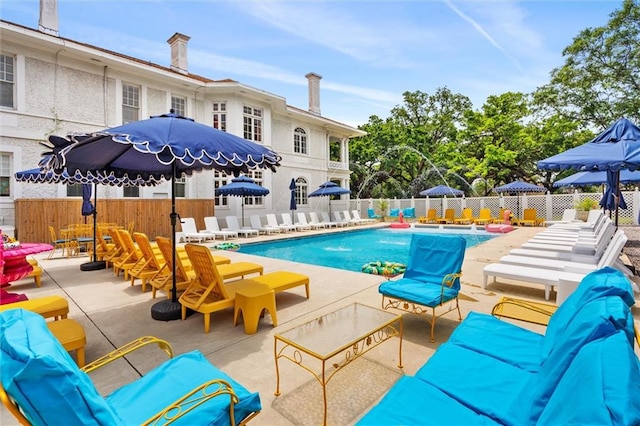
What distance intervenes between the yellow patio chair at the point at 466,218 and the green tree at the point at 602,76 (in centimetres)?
1165

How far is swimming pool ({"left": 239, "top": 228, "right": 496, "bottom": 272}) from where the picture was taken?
10453mm

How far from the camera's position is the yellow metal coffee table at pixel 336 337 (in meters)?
2.64

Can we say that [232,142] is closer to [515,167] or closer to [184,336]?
[184,336]

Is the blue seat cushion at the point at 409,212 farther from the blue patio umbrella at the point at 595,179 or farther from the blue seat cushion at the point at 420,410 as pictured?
the blue seat cushion at the point at 420,410

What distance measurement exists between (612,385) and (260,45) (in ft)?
33.4

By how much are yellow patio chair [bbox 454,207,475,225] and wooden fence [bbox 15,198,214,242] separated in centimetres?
1444

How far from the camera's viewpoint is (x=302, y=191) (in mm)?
21688

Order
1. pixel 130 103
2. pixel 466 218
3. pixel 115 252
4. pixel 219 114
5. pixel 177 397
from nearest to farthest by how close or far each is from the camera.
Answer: pixel 177 397, pixel 115 252, pixel 130 103, pixel 219 114, pixel 466 218

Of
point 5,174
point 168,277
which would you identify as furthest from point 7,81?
point 168,277

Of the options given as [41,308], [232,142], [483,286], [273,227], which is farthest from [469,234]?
[41,308]

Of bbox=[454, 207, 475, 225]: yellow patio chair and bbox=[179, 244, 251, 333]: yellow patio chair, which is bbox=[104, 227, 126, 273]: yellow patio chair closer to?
bbox=[179, 244, 251, 333]: yellow patio chair

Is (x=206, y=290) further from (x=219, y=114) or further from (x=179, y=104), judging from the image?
(x=219, y=114)

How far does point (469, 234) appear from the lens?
55.0ft

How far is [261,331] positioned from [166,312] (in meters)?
1.43
